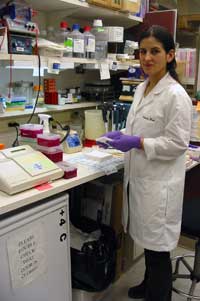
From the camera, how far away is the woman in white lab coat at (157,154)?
1.43 metres

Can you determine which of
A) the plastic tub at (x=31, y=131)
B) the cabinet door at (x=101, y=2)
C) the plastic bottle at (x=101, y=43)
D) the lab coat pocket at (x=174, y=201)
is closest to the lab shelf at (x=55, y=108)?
the plastic tub at (x=31, y=131)

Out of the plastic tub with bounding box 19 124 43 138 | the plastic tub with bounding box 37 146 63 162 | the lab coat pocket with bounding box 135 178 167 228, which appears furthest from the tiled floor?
the plastic tub with bounding box 19 124 43 138

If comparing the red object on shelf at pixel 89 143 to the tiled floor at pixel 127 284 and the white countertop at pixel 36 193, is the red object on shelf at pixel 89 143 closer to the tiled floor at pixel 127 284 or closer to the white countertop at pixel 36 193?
the white countertop at pixel 36 193

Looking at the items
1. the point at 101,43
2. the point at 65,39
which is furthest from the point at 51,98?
the point at 101,43

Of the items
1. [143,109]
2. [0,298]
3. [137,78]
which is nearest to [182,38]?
[137,78]

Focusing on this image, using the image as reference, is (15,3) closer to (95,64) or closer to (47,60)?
(47,60)

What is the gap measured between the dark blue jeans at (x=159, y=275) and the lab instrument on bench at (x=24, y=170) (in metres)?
0.65

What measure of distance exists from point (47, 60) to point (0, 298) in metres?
1.20

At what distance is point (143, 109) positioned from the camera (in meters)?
1.53

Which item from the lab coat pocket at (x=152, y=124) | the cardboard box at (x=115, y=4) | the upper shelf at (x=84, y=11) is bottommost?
the lab coat pocket at (x=152, y=124)

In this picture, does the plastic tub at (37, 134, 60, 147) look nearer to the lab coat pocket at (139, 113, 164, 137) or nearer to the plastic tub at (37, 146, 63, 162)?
the plastic tub at (37, 146, 63, 162)

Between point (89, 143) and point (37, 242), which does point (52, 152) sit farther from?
point (89, 143)

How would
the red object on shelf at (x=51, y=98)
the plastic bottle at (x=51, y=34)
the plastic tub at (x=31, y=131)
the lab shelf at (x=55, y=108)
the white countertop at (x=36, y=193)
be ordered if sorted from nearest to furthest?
the white countertop at (x=36, y=193) → the plastic tub at (x=31, y=131) → the lab shelf at (x=55, y=108) → the plastic bottle at (x=51, y=34) → the red object on shelf at (x=51, y=98)

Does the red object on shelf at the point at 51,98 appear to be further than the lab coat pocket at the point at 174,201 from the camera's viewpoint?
Yes
